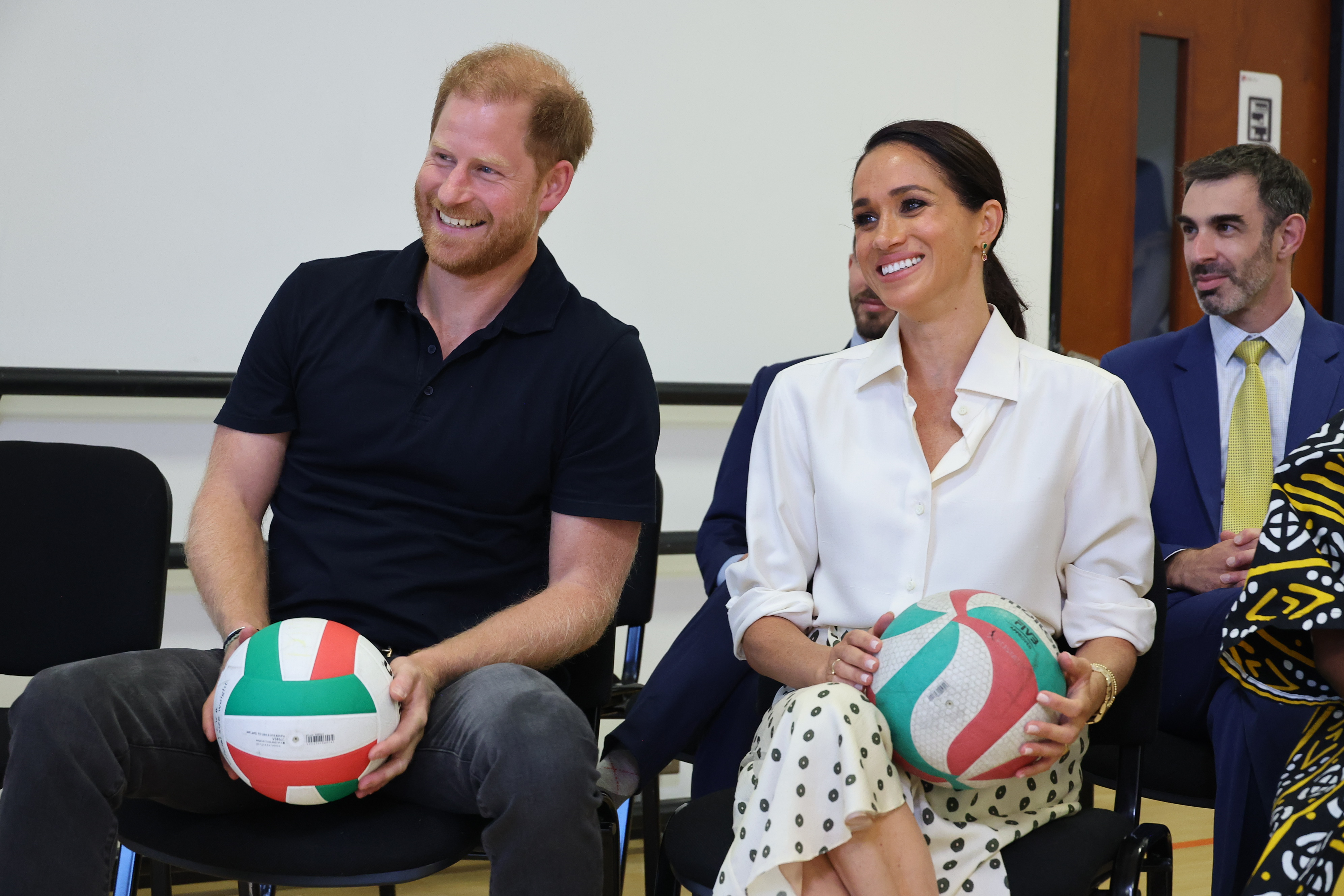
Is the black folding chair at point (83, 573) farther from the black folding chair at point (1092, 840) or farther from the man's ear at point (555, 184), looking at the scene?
the black folding chair at point (1092, 840)

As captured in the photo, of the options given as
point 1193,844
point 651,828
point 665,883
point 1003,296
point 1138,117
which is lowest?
point 1193,844

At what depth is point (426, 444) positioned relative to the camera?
6.34 ft

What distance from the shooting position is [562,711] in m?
1.66

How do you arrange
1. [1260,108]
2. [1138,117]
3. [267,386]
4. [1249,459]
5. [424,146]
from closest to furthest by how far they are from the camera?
1. [267,386]
2. [1249,459]
3. [424,146]
4. [1138,117]
5. [1260,108]

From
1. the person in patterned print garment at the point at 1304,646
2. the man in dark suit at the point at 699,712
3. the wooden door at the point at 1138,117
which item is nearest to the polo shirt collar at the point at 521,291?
the man in dark suit at the point at 699,712

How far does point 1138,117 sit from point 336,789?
11.5ft

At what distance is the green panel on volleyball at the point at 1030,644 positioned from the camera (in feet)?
4.86

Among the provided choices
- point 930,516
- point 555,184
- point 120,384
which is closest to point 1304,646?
point 930,516

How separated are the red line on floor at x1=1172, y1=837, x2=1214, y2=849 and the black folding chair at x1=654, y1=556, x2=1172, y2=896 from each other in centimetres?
167

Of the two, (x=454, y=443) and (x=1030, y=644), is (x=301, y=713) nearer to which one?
(x=454, y=443)

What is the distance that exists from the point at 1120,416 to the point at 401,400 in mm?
1117

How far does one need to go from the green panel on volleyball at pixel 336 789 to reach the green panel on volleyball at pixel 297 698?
0.10 metres

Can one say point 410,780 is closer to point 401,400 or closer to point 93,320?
point 401,400

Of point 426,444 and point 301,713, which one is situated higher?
point 426,444
